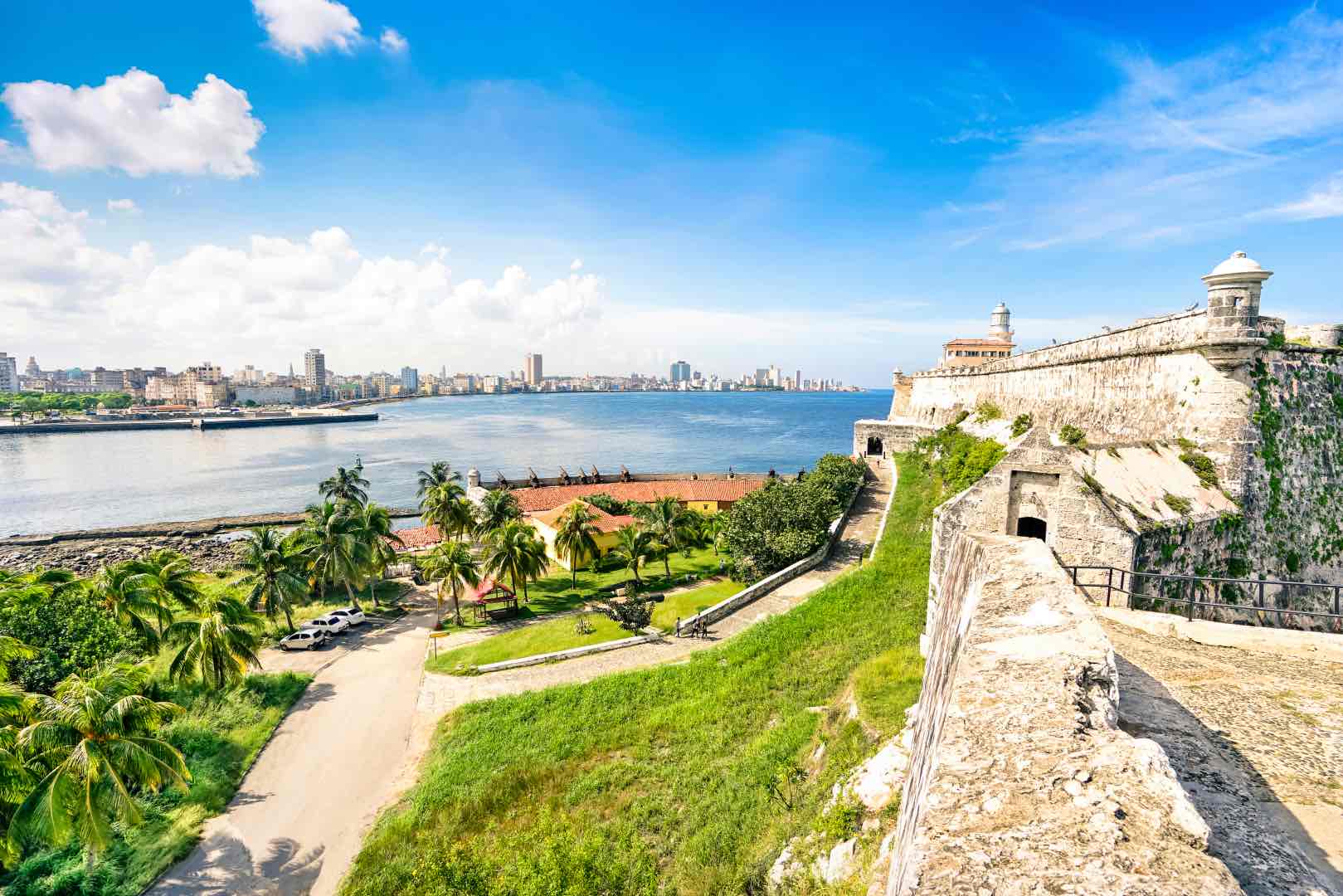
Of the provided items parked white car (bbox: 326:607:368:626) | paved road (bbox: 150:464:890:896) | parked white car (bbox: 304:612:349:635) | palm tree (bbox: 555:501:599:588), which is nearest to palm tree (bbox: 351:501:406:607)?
parked white car (bbox: 326:607:368:626)

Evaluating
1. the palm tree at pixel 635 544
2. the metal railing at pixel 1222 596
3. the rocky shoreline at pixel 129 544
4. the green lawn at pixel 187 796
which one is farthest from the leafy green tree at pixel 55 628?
the metal railing at pixel 1222 596

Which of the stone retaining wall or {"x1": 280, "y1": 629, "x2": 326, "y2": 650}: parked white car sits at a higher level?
the stone retaining wall

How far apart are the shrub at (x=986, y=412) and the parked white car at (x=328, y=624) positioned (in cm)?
4002

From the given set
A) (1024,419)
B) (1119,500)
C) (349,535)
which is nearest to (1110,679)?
(1119,500)

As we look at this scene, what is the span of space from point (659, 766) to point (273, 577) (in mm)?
25363

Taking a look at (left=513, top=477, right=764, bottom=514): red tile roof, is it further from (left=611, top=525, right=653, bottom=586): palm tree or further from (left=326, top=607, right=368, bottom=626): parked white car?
(left=326, top=607, right=368, bottom=626): parked white car

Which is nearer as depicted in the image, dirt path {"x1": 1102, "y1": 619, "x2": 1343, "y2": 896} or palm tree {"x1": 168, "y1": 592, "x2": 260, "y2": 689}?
dirt path {"x1": 1102, "y1": 619, "x2": 1343, "y2": 896}

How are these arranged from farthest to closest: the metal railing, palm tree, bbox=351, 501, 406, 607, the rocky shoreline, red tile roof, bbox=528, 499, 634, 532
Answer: the rocky shoreline → red tile roof, bbox=528, 499, 634, 532 → palm tree, bbox=351, 501, 406, 607 → the metal railing

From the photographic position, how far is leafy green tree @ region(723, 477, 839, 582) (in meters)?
29.5

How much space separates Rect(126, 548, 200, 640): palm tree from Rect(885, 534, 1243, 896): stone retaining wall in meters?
29.6

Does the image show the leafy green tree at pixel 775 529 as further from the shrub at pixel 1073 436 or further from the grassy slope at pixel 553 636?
the shrub at pixel 1073 436

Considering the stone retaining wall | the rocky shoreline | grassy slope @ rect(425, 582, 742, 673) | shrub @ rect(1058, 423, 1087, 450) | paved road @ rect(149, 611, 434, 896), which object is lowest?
the rocky shoreline

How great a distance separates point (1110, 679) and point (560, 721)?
1651cm

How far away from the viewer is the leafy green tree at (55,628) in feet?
66.3
